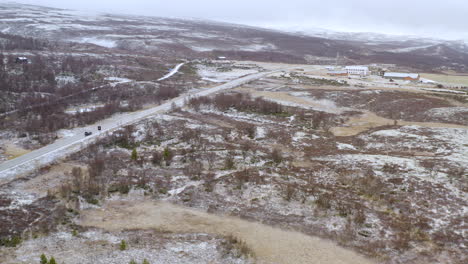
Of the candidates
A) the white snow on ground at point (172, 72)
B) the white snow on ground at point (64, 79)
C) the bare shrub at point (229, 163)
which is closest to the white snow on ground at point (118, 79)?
the white snow on ground at point (64, 79)

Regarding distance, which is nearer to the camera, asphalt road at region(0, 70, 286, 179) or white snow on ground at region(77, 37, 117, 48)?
asphalt road at region(0, 70, 286, 179)

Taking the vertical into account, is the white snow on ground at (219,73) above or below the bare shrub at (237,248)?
above

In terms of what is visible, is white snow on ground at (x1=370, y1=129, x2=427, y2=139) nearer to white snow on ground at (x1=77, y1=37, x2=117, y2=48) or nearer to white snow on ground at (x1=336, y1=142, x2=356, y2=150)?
white snow on ground at (x1=336, y1=142, x2=356, y2=150)

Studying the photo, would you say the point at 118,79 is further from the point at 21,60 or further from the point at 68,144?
the point at 68,144

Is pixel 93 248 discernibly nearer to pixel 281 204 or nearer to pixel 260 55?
pixel 281 204

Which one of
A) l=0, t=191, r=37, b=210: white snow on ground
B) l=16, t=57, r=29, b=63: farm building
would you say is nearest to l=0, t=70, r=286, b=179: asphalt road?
l=0, t=191, r=37, b=210: white snow on ground

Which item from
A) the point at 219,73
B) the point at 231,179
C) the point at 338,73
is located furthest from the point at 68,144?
the point at 338,73

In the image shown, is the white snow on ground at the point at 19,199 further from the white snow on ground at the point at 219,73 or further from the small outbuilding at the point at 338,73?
the small outbuilding at the point at 338,73

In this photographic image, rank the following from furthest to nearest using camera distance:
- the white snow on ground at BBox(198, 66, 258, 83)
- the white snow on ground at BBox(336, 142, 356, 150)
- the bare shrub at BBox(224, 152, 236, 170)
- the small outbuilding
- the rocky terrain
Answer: the small outbuilding
the white snow on ground at BBox(198, 66, 258, 83)
the white snow on ground at BBox(336, 142, 356, 150)
the bare shrub at BBox(224, 152, 236, 170)
the rocky terrain

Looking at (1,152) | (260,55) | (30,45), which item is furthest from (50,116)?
(260,55)
